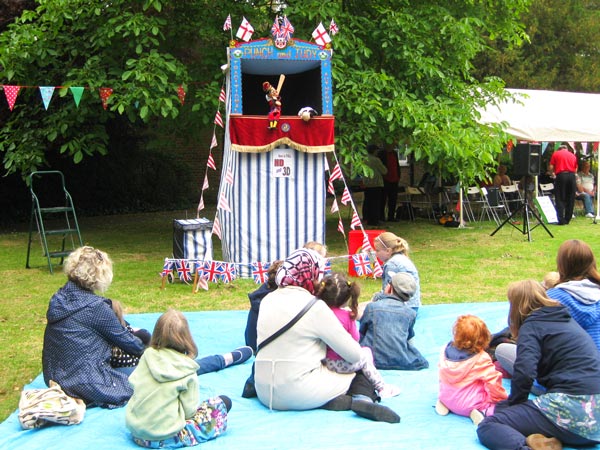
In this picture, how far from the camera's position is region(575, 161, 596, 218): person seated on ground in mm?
17906

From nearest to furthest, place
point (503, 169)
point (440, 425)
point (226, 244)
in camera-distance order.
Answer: point (440, 425) → point (226, 244) → point (503, 169)

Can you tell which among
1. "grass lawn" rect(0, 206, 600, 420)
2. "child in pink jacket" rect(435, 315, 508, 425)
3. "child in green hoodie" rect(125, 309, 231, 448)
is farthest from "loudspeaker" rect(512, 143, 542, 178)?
"child in green hoodie" rect(125, 309, 231, 448)

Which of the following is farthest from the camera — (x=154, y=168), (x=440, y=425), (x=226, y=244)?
(x=154, y=168)

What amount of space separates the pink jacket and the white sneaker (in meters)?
0.51

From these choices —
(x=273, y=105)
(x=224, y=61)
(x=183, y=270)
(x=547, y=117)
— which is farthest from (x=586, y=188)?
(x=183, y=270)

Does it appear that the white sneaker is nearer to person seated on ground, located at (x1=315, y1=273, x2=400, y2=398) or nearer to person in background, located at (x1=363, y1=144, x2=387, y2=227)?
person seated on ground, located at (x1=315, y1=273, x2=400, y2=398)

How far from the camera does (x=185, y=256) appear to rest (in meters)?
9.68

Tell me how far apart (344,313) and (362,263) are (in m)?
4.52

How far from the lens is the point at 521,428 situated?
424 centimetres

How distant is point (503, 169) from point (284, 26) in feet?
32.1

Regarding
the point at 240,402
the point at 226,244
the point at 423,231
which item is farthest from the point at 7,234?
the point at 240,402

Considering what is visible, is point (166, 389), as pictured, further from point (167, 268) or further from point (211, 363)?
point (167, 268)

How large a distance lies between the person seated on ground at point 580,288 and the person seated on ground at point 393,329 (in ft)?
4.02

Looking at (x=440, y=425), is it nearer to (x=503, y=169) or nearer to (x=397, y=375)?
(x=397, y=375)
